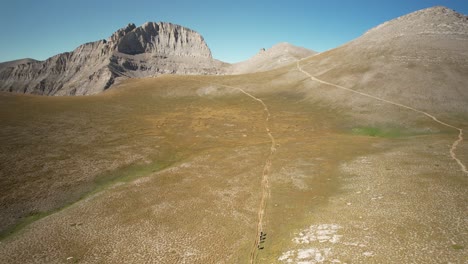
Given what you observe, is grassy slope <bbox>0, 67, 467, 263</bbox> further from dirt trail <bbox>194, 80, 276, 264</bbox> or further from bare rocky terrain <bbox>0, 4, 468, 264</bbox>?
dirt trail <bbox>194, 80, 276, 264</bbox>

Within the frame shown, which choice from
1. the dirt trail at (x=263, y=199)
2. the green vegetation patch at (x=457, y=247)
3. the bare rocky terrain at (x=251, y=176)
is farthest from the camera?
the bare rocky terrain at (x=251, y=176)

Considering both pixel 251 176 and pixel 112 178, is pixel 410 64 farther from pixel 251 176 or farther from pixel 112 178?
pixel 112 178

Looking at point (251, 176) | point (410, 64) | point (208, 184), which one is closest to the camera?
point (208, 184)

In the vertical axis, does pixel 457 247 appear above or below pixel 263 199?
above

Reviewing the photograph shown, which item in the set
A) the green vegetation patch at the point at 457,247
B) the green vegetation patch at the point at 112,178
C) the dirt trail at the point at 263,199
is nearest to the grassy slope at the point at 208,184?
the green vegetation patch at the point at 457,247

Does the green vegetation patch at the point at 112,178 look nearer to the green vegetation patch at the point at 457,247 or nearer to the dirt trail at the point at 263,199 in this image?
the dirt trail at the point at 263,199

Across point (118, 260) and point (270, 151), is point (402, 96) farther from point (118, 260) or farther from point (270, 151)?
point (118, 260)

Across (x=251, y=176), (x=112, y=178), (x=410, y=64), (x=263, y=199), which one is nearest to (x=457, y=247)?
(x=263, y=199)

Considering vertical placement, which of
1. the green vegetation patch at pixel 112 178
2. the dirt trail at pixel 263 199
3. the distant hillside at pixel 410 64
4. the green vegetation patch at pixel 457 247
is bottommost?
the dirt trail at pixel 263 199

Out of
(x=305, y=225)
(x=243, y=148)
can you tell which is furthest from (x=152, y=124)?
(x=305, y=225)
